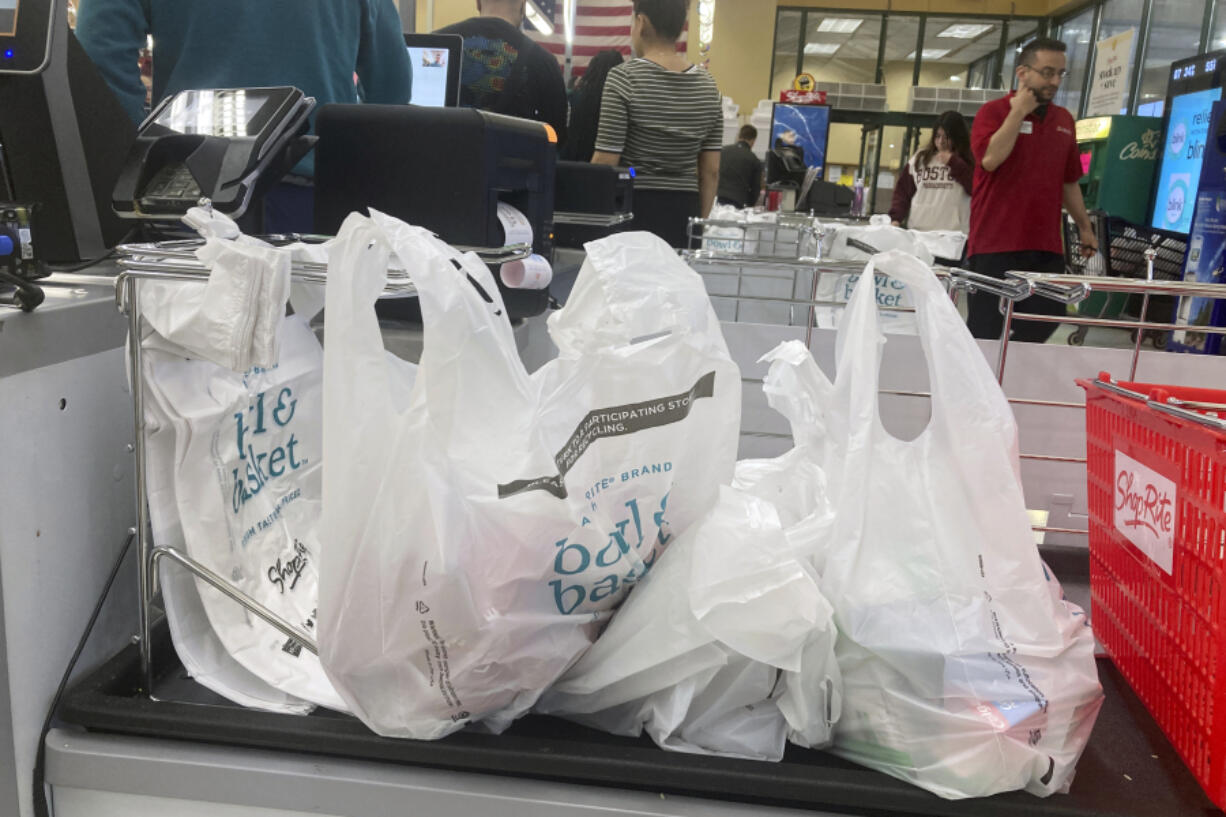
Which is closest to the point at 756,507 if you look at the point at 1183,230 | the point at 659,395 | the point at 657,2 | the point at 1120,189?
the point at 659,395

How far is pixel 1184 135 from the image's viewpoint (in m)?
6.57

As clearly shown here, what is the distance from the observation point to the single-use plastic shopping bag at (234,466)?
2.87 ft

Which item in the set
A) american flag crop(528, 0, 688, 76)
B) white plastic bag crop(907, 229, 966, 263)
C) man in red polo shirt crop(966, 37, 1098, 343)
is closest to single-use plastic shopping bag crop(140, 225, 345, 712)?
man in red polo shirt crop(966, 37, 1098, 343)

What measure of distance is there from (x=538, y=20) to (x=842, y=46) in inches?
419

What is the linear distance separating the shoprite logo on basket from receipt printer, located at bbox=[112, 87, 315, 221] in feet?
3.68

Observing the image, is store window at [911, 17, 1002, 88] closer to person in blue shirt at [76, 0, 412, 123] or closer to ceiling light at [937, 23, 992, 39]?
ceiling light at [937, 23, 992, 39]

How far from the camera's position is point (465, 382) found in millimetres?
851

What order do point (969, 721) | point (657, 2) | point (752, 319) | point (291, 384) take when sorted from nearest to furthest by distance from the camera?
point (969, 721), point (291, 384), point (657, 2), point (752, 319)

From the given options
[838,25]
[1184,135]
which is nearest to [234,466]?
[1184,135]

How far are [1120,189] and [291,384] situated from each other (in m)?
8.37

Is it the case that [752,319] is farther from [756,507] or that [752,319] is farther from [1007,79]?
[1007,79]

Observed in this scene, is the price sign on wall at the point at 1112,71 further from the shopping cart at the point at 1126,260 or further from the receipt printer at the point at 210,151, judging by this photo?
the receipt printer at the point at 210,151

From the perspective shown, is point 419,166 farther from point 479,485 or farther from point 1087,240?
point 1087,240

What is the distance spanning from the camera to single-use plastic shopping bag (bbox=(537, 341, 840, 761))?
2.88ft
